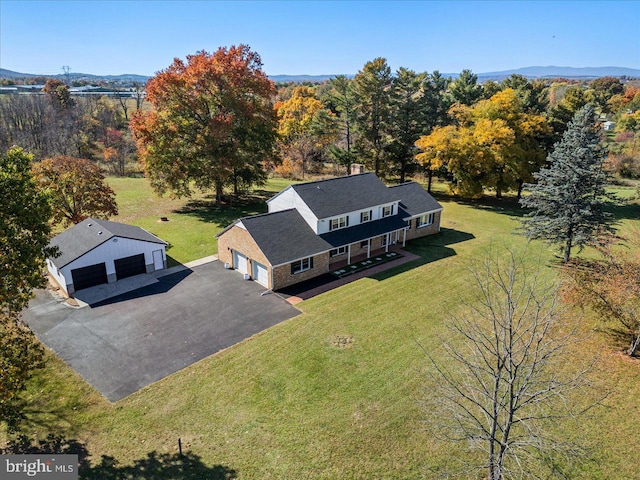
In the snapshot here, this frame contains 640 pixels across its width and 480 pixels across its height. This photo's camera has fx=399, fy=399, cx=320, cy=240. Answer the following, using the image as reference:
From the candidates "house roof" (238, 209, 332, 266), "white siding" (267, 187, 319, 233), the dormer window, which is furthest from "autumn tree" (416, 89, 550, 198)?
"house roof" (238, 209, 332, 266)

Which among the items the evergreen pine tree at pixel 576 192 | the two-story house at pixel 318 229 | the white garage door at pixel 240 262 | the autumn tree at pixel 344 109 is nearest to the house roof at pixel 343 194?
the two-story house at pixel 318 229

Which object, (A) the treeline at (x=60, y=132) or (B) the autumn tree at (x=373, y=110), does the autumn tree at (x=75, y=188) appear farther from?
(A) the treeline at (x=60, y=132)

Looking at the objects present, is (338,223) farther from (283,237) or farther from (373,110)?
(373,110)

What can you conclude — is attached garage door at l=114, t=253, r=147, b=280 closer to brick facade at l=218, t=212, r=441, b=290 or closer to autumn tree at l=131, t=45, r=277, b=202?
brick facade at l=218, t=212, r=441, b=290

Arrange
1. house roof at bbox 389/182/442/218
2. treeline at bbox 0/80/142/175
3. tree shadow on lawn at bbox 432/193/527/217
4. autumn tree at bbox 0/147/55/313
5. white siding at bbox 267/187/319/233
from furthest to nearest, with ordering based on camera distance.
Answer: treeline at bbox 0/80/142/175 → tree shadow on lawn at bbox 432/193/527/217 → house roof at bbox 389/182/442/218 → white siding at bbox 267/187/319/233 → autumn tree at bbox 0/147/55/313

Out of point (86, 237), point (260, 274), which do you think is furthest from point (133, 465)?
point (86, 237)
